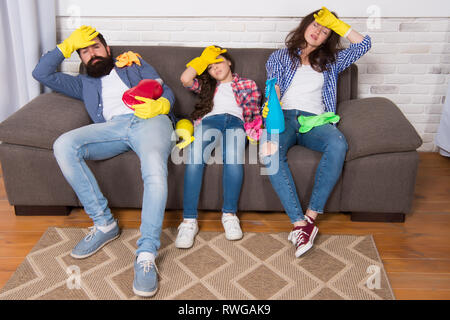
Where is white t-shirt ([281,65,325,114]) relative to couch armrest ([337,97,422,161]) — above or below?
above

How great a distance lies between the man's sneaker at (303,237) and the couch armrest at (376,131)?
0.37 meters

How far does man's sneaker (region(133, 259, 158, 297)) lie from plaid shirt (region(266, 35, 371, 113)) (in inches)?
43.3

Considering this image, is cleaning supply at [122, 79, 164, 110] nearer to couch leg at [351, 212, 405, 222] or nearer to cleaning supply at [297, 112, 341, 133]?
cleaning supply at [297, 112, 341, 133]

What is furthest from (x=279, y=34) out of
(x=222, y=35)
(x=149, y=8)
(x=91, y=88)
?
(x=91, y=88)

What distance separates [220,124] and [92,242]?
32.0 inches

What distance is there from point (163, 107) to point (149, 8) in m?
0.86

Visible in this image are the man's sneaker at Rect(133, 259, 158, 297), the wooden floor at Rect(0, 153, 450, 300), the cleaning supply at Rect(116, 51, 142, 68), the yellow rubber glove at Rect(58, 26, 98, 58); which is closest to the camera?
the man's sneaker at Rect(133, 259, 158, 297)

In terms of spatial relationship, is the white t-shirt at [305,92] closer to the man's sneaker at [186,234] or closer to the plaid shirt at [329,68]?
the plaid shirt at [329,68]

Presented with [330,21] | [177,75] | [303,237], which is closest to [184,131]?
[177,75]

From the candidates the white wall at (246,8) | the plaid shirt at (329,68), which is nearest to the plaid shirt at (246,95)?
the plaid shirt at (329,68)

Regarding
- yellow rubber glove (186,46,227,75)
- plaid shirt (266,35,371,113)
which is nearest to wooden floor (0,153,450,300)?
plaid shirt (266,35,371,113)

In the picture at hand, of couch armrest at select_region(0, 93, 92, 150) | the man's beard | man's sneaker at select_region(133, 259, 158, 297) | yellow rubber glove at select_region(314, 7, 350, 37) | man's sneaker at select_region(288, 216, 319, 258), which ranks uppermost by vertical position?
yellow rubber glove at select_region(314, 7, 350, 37)

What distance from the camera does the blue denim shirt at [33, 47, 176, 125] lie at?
2.06 meters

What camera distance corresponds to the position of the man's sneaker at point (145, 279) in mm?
1602
